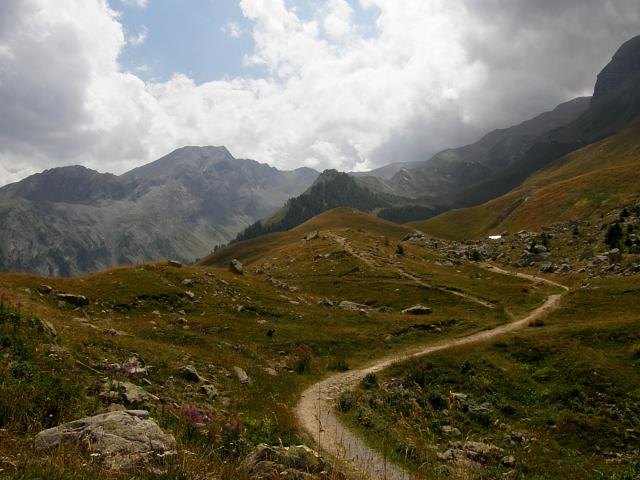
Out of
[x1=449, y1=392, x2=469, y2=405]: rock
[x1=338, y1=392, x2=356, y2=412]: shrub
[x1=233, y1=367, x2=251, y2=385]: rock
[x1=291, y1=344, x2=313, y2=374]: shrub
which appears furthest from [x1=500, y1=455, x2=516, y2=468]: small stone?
[x1=291, y1=344, x2=313, y2=374]: shrub

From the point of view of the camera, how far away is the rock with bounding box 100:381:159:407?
1249cm

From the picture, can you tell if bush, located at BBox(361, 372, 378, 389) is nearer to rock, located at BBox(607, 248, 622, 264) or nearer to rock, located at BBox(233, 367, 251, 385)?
rock, located at BBox(233, 367, 251, 385)

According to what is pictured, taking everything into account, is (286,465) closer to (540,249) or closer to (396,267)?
(396,267)

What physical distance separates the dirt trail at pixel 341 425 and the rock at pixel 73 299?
60.4ft

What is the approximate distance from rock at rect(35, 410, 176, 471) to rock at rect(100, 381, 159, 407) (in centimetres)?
472

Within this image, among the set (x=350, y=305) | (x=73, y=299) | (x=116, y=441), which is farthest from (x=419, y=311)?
(x=116, y=441)

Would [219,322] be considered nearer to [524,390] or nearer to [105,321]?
[105,321]

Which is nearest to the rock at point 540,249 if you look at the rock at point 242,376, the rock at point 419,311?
the rock at point 419,311

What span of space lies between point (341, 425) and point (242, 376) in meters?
6.35

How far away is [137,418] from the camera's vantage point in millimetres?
8578

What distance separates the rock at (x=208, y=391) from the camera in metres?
17.8

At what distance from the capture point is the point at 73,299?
98.0 feet

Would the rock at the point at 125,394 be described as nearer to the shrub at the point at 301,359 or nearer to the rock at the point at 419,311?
the shrub at the point at 301,359

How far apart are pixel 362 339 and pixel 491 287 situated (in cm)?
2839
